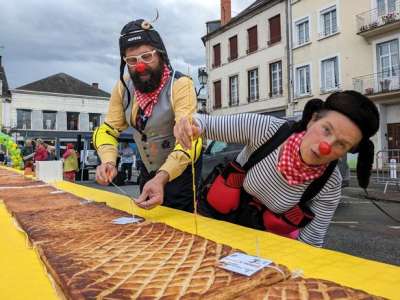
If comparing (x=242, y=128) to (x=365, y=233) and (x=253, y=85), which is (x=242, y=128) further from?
(x=253, y=85)

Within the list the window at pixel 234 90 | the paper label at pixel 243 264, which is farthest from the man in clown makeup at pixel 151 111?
the window at pixel 234 90

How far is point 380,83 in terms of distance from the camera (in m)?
15.6

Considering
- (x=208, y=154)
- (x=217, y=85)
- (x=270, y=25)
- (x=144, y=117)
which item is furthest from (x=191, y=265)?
(x=217, y=85)

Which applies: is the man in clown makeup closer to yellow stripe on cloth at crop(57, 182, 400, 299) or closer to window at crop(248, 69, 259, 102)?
yellow stripe on cloth at crop(57, 182, 400, 299)

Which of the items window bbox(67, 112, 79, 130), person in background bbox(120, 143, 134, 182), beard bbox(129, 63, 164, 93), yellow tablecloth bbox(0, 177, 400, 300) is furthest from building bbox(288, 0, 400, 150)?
window bbox(67, 112, 79, 130)

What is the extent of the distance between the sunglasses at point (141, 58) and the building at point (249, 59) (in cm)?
1779

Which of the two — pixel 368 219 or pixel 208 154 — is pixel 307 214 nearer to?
pixel 368 219

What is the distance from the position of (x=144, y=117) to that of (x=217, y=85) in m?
22.4

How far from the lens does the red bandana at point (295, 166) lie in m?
1.36

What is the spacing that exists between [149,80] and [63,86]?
34931 millimetres

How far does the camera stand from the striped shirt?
56.8 inches

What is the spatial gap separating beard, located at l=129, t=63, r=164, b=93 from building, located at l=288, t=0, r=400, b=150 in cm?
1482

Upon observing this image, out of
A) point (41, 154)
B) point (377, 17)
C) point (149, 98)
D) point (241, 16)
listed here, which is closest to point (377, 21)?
point (377, 17)

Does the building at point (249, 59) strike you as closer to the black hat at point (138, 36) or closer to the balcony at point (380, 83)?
the balcony at point (380, 83)
